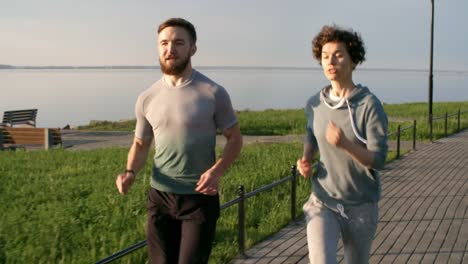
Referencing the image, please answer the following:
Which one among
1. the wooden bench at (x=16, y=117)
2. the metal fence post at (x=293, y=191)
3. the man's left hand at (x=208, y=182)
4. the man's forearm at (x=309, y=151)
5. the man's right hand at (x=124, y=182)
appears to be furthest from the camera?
the wooden bench at (x=16, y=117)

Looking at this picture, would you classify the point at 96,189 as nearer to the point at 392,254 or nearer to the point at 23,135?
the point at 392,254

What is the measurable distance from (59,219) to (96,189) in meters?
2.46

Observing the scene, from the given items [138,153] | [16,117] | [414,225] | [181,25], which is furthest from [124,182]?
[16,117]

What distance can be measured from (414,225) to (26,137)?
13.6m

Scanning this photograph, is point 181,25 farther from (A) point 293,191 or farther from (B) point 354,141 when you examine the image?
(A) point 293,191

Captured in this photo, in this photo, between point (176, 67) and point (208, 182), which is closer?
point (208, 182)

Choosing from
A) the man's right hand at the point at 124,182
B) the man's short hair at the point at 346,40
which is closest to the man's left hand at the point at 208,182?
the man's right hand at the point at 124,182

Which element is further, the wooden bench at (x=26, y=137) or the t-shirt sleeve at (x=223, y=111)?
the wooden bench at (x=26, y=137)

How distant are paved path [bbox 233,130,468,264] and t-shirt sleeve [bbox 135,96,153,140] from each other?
8.45 ft

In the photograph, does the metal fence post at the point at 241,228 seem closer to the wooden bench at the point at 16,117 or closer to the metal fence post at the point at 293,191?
the metal fence post at the point at 293,191

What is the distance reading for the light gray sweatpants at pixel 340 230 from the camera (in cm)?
355

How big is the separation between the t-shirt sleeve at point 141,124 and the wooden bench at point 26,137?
14.9 meters

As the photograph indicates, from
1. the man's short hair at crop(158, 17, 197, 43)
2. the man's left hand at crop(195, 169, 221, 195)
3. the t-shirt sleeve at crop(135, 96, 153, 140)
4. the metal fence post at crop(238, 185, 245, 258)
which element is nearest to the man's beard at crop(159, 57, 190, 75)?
the man's short hair at crop(158, 17, 197, 43)

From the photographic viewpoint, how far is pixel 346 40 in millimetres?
3602
